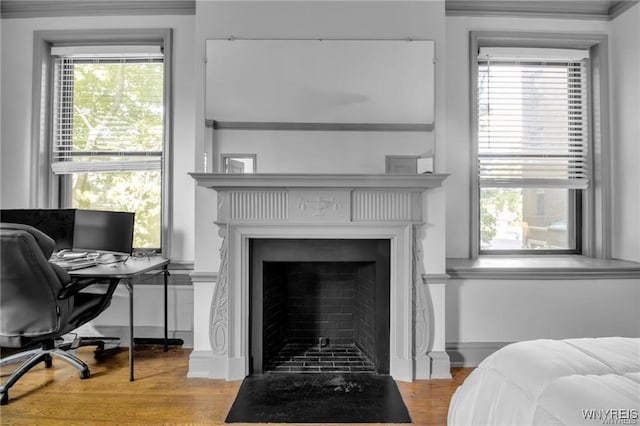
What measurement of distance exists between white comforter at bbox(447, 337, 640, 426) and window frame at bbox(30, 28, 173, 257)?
8.06 ft

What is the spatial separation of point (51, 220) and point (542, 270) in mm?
3418

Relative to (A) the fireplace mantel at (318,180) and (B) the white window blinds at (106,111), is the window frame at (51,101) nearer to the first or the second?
(B) the white window blinds at (106,111)

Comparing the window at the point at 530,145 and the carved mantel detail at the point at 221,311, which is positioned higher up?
the window at the point at 530,145

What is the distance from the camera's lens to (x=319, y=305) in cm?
277

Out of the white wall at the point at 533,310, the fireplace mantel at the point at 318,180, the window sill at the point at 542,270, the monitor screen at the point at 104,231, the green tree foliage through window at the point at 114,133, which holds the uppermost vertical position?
the green tree foliage through window at the point at 114,133

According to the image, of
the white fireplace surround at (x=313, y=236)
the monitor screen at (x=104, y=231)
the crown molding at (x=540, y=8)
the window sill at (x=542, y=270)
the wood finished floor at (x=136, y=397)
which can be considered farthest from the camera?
the crown molding at (x=540, y=8)

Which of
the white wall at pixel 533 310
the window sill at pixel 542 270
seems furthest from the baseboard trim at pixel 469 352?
the window sill at pixel 542 270

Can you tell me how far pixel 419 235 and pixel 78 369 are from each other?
2.28 m

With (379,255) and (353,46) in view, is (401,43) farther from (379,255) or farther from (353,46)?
(379,255)

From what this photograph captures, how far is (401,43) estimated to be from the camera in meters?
2.43

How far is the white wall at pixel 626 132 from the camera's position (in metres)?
2.79

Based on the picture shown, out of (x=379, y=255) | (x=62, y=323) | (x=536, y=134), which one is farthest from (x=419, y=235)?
(x=62, y=323)

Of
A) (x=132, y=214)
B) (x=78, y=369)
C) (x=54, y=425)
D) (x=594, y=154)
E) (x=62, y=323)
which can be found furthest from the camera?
(x=594, y=154)

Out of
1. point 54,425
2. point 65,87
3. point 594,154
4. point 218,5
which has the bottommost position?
point 54,425
